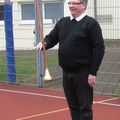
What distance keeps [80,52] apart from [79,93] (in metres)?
0.54

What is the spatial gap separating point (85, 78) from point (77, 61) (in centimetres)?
24

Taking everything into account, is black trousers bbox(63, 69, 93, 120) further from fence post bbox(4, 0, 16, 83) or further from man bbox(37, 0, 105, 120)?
fence post bbox(4, 0, 16, 83)

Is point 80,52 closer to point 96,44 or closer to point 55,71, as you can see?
Answer: point 96,44

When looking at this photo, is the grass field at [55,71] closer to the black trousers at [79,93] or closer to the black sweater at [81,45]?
the black trousers at [79,93]

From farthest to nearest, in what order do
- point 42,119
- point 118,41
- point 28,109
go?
point 118,41, point 28,109, point 42,119

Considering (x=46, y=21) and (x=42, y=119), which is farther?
(x=46, y=21)

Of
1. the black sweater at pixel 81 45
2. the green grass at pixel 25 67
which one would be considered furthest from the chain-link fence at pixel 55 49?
the black sweater at pixel 81 45

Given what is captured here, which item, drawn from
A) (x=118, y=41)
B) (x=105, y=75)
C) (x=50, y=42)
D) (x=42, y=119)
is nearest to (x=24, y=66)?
(x=105, y=75)

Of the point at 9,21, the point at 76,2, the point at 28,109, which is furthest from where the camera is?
the point at 9,21

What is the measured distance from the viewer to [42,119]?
26.1ft

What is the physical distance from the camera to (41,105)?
916cm

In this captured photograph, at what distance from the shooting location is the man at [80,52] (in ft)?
19.2

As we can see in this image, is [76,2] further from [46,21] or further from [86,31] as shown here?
[46,21]

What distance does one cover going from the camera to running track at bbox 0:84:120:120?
8172 millimetres
